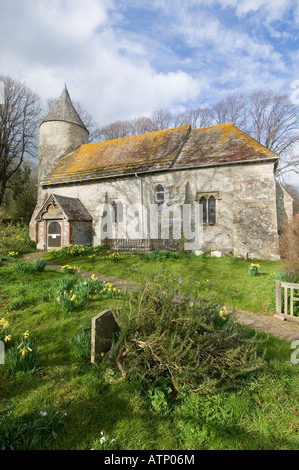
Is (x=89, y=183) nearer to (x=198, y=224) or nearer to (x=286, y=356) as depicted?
(x=198, y=224)

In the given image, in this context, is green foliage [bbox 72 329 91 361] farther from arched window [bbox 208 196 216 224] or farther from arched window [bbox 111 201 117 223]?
arched window [bbox 111 201 117 223]

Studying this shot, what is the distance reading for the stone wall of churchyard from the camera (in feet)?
41.8

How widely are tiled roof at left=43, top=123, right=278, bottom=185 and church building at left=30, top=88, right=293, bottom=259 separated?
0.06 meters

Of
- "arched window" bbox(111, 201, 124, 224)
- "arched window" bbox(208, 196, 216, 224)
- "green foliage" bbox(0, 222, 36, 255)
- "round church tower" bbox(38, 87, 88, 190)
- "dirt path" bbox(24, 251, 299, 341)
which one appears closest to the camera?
"dirt path" bbox(24, 251, 299, 341)

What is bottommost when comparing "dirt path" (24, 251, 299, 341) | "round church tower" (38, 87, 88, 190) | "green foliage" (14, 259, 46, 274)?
"dirt path" (24, 251, 299, 341)

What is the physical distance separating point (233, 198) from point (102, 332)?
12.6m

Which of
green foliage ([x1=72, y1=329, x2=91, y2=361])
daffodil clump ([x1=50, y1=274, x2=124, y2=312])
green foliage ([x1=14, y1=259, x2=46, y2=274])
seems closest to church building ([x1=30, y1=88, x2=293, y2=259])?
green foliage ([x1=14, y1=259, x2=46, y2=274])

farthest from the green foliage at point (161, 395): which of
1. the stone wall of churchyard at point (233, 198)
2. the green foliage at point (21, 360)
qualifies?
the stone wall of churchyard at point (233, 198)

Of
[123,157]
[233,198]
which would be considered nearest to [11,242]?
[123,157]

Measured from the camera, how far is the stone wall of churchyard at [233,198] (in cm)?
1273

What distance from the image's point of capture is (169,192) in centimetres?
1511

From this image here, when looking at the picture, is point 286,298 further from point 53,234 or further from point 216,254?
point 53,234

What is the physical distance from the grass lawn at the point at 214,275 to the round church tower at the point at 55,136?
11.3 m

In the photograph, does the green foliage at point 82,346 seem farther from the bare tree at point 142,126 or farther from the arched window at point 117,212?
the bare tree at point 142,126
